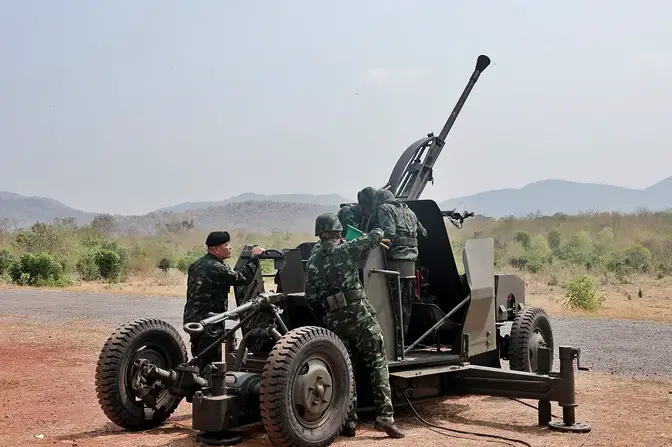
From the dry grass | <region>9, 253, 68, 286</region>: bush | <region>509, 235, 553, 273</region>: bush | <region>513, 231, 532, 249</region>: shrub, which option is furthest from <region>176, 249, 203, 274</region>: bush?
<region>513, 231, 532, 249</region>: shrub

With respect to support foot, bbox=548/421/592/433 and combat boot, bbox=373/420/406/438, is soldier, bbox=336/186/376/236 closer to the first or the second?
combat boot, bbox=373/420/406/438

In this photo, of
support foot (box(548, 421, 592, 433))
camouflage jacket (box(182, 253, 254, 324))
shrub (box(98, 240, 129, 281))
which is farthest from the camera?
shrub (box(98, 240, 129, 281))

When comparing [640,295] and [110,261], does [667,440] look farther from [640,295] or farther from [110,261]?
[110,261]

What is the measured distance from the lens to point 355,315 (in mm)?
7047

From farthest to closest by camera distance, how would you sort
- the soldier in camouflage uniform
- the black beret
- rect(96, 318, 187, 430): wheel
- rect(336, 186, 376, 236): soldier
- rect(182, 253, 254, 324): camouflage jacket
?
rect(336, 186, 376, 236): soldier < the black beret < rect(182, 253, 254, 324): camouflage jacket < the soldier in camouflage uniform < rect(96, 318, 187, 430): wheel

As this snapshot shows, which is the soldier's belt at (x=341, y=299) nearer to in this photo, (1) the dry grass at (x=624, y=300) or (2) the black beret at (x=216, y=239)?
(2) the black beret at (x=216, y=239)

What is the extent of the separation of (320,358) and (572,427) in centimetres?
253

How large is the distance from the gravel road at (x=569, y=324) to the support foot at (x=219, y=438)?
637 cm

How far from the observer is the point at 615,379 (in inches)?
421

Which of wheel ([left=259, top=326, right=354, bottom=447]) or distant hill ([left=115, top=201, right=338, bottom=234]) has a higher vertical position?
distant hill ([left=115, top=201, right=338, bottom=234])

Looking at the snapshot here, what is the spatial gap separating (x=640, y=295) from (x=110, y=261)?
2086 centimetres

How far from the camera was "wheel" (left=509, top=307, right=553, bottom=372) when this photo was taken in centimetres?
943

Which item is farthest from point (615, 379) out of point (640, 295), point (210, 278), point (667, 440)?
point (640, 295)

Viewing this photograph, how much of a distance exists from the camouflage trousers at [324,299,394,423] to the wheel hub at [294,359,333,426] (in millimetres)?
567
